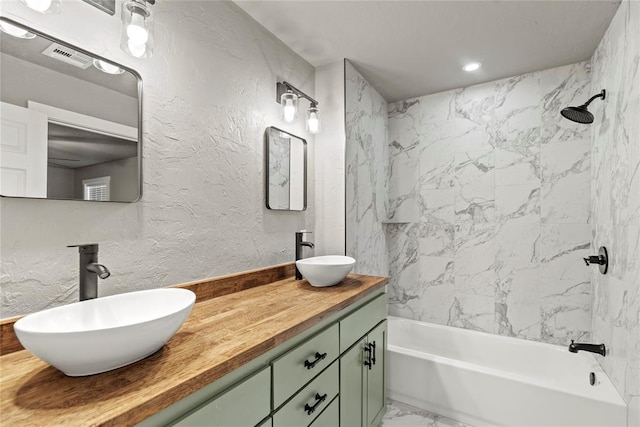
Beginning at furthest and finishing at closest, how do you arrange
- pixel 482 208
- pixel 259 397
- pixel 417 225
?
1. pixel 417 225
2. pixel 482 208
3. pixel 259 397

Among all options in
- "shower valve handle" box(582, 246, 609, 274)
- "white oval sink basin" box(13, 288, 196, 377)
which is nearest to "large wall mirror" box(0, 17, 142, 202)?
"white oval sink basin" box(13, 288, 196, 377)

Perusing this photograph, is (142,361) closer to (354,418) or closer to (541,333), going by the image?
(354,418)

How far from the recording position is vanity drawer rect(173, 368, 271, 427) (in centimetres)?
78

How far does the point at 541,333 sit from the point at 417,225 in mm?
1306

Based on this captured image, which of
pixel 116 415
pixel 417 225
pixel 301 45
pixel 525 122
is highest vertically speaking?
pixel 301 45

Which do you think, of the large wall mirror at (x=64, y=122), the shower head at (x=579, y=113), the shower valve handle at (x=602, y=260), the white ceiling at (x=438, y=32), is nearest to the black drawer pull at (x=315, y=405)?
the large wall mirror at (x=64, y=122)

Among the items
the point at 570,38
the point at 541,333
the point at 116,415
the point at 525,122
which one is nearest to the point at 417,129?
the point at 525,122

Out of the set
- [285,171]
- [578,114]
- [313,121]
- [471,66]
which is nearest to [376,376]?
[285,171]

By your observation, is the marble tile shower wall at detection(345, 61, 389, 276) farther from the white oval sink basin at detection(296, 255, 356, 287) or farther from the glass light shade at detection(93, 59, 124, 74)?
the glass light shade at detection(93, 59, 124, 74)

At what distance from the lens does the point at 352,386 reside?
5.05 ft

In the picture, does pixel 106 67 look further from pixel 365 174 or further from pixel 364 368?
pixel 365 174

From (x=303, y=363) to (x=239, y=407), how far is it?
33 centimetres

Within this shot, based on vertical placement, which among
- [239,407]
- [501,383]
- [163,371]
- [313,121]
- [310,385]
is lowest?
[501,383]

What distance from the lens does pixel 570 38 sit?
2057mm
